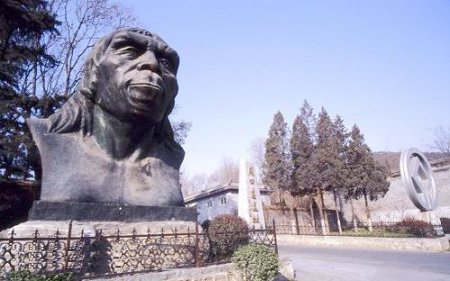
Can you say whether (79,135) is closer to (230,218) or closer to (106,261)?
(106,261)

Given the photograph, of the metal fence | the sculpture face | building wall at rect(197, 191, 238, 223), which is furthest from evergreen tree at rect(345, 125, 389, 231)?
the sculpture face

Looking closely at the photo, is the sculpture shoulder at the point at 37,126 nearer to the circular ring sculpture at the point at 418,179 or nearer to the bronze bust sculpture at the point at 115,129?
the bronze bust sculpture at the point at 115,129

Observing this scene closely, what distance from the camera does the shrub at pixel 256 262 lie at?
5.29 meters

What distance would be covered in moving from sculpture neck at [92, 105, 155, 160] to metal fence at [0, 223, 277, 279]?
132cm

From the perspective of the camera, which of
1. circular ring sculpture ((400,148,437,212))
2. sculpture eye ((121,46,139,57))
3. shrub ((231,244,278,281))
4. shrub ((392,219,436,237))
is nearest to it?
sculpture eye ((121,46,139,57))

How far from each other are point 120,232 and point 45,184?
1.23m

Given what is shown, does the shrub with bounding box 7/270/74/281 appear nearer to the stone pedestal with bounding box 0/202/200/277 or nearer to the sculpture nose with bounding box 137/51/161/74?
the stone pedestal with bounding box 0/202/200/277

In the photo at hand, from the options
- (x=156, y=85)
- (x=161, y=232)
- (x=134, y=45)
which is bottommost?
(x=161, y=232)

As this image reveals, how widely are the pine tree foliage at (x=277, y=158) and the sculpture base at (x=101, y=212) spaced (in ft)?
67.4

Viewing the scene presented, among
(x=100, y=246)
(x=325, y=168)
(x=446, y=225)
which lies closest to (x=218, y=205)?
(x=325, y=168)

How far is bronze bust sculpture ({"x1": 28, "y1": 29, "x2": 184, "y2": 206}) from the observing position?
4.84 meters

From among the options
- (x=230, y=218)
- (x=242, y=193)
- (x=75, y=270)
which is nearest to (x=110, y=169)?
(x=75, y=270)

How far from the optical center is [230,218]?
830 cm

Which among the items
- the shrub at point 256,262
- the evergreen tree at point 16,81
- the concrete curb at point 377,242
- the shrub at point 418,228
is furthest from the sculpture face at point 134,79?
the shrub at point 418,228
